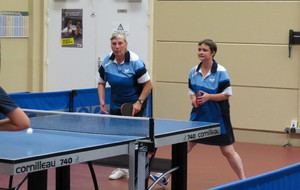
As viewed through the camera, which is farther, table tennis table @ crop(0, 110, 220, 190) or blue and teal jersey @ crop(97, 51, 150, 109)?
blue and teal jersey @ crop(97, 51, 150, 109)

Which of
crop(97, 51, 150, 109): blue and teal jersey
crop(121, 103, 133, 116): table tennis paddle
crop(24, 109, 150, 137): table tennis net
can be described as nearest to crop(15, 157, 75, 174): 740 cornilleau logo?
crop(24, 109, 150, 137): table tennis net

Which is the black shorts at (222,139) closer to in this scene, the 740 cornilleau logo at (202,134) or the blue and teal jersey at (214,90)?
the blue and teal jersey at (214,90)

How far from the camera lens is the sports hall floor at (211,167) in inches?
291

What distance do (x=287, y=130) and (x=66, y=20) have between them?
13.8ft

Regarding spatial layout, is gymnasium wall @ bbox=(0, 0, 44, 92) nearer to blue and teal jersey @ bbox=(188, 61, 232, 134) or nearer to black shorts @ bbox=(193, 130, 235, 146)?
blue and teal jersey @ bbox=(188, 61, 232, 134)

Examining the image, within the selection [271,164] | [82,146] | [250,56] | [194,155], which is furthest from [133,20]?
[82,146]

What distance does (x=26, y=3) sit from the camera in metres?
11.4

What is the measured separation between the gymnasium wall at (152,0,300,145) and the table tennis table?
14.9ft

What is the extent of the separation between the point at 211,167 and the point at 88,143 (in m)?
4.07

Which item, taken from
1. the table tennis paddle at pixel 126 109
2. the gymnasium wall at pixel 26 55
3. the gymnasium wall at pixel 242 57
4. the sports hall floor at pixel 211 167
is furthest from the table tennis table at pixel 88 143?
the gymnasium wall at pixel 26 55

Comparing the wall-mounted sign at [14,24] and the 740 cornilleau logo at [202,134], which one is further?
the wall-mounted sign at [14,24]

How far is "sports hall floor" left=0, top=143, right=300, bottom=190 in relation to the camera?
7.38m

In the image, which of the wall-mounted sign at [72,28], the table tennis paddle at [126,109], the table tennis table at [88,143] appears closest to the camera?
the table tennis table at [88,143]

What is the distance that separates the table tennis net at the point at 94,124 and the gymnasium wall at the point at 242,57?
15.6ft
